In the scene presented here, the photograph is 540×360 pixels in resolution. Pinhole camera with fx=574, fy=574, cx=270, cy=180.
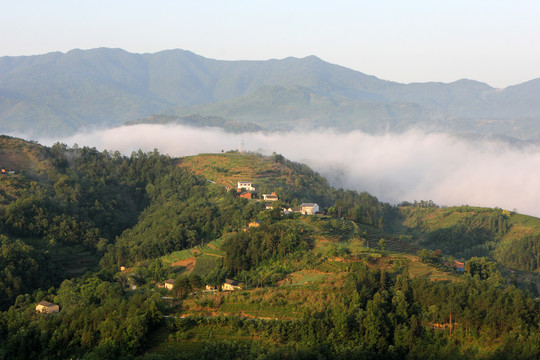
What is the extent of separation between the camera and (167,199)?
53.2 metres

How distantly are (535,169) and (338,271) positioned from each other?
131 meters

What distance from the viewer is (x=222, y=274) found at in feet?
104

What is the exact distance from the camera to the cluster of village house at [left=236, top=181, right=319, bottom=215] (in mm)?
44406

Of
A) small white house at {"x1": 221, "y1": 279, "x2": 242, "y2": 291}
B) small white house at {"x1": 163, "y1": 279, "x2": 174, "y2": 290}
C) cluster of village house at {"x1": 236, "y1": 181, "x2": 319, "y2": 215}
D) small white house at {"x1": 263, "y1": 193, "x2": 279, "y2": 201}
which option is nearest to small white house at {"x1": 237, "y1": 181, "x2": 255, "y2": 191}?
cluster of village house at {"x1": 236, "y1": 181, "x2": 319, "y2": 215}

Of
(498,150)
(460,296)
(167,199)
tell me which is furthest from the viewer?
(498,150)

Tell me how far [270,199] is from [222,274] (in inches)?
698

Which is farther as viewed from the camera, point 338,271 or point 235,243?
point 235,243

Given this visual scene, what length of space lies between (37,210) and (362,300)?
26750mm

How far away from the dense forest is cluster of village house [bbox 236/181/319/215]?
1.20 metres

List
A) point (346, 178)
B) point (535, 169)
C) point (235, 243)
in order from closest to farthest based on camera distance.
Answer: point (235, 243) < point (346, 178) < point (535, 169)

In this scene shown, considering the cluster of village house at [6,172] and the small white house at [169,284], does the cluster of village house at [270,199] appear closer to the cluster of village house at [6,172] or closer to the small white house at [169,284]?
the small white house at [169,284]

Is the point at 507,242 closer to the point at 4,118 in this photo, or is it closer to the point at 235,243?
the point at 235,243

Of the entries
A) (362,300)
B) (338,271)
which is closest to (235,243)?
(338,271)

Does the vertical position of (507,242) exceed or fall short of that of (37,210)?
it falls short
